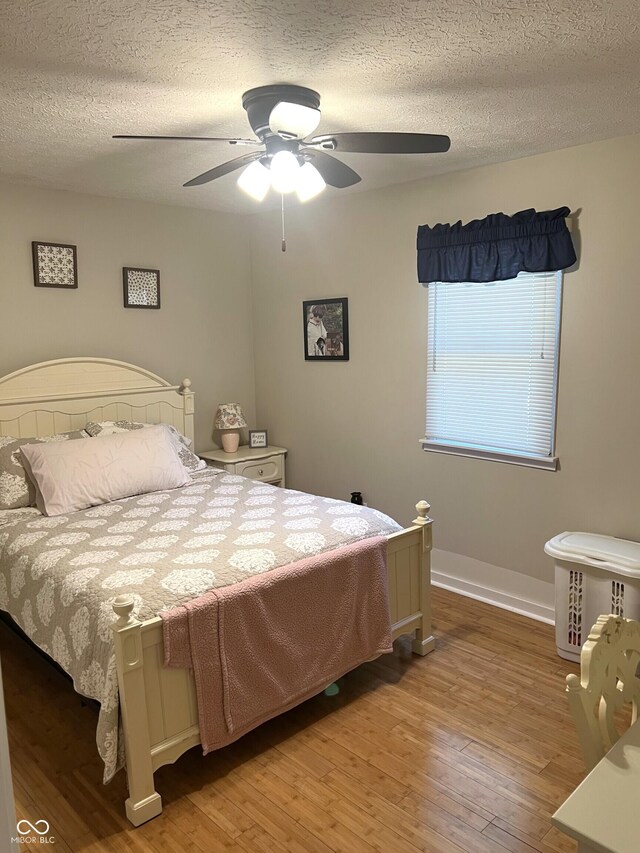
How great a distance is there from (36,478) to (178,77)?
206 cm

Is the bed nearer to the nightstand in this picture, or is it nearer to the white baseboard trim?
the nightstand

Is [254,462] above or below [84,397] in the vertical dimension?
below

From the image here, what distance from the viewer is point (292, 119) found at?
2.11 metres

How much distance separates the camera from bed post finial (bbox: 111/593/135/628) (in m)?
1.98

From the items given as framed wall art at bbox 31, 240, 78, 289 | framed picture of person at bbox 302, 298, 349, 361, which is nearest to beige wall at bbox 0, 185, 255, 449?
framed wall art at bbox 31, 240, 78, 289

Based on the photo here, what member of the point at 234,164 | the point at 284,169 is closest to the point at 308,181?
the point at 284,169

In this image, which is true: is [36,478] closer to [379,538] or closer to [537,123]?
[379,538]

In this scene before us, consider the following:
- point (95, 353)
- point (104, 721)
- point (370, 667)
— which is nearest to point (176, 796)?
point (104, 721)

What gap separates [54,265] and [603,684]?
368 centimetres

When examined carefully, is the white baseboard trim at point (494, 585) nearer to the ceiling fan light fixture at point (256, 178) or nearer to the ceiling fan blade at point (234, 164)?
the ceiling fan light fixture at point (256, 178)

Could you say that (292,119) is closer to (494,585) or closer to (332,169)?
(332,169)

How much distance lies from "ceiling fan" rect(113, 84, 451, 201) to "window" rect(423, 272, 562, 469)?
1263 mm

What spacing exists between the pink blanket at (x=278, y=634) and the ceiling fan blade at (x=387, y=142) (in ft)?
5.27

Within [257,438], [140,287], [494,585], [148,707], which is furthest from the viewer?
[257,438]
